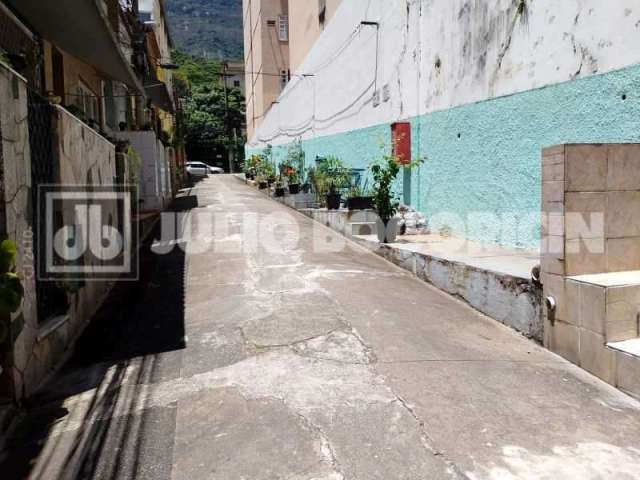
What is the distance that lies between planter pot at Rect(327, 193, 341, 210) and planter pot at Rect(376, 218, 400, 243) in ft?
13.6

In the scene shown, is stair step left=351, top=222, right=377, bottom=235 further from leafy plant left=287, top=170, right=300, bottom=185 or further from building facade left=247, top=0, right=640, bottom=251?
leafy plant left=287, top=170, right=300, bottom=185

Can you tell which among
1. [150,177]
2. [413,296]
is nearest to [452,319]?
[413,296]

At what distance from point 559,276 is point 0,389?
4.46 meters

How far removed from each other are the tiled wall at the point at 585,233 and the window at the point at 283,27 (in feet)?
95.4

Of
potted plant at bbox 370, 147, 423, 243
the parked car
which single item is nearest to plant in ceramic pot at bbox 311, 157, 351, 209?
potted plant at bbox 370, 147, 423, 243

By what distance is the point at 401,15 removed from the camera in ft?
36.6

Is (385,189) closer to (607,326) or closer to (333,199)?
(333,199)

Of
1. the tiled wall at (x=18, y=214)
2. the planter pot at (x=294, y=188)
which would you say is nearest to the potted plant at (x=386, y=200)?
the tiled wall at (x=18, y=214)

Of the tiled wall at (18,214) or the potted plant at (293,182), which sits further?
the potted plant at (293,182)

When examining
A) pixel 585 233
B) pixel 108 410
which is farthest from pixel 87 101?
pixel 585 233

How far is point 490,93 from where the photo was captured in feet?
26.1

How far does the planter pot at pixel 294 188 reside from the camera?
57.1 feet

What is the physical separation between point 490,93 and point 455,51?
1.41 meters

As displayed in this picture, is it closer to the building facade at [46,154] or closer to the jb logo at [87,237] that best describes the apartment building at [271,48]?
the building facade at [46,154]
